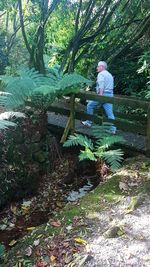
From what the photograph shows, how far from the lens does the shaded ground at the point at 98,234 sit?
12.0 feet

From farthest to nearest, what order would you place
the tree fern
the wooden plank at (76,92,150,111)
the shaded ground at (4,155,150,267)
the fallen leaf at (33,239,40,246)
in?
the tree fern < the wooden plank at (76,92,150,111) < the fallen leaf at (33,239,40,246) < the shaded ground at (4,155,150,267)

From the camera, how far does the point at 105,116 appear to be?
699 centimetres

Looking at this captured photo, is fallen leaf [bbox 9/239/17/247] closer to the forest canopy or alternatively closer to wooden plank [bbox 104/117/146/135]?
wooden plank [bbox 104/117/146/135]

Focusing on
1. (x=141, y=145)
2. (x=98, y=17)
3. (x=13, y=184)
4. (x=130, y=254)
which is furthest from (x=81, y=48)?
(x=130, y=254)

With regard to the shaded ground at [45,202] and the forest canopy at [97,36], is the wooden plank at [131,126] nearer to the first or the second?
the shaded ground at [45,202]

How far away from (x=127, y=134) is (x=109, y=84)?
120cm

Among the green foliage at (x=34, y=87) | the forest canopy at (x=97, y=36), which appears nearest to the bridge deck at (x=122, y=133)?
the green foliage at (x=34, y=87)

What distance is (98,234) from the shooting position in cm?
409

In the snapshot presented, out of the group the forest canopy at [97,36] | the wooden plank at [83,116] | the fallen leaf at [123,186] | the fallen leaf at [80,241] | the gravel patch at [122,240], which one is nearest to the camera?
the gravel patch at [122,240]

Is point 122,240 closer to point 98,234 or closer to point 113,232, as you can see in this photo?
point 113,232

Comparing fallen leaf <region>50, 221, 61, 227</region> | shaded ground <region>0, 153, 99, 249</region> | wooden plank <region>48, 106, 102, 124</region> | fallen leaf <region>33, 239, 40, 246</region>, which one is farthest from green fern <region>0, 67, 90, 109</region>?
fallen leaf <region>33, 239, 40, 246</region>

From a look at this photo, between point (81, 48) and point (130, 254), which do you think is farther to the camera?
point (81, 48)

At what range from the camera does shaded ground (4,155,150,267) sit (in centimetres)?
365

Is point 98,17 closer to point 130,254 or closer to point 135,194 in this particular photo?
point 135,194
